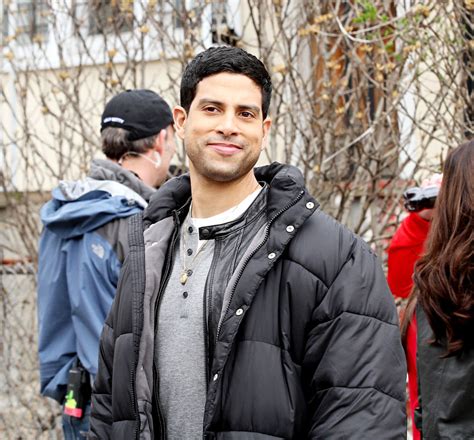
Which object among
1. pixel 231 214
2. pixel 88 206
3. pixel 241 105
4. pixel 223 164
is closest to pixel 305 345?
pixel 231 214

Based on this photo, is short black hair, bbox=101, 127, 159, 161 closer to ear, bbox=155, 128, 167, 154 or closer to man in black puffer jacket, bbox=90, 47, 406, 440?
ear, bbox=155, 128, 167, 154

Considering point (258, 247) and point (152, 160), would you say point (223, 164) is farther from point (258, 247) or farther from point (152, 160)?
point (152, 160)

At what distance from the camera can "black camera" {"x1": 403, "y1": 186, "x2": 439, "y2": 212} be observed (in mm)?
4320

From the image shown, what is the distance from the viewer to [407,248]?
14.6ft

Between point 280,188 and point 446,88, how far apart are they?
3.05m

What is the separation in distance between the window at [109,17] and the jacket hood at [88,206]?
8.07 ft

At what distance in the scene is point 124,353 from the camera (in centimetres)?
312

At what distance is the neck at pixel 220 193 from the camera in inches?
122

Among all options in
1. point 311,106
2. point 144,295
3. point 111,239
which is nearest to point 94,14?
point 311,106

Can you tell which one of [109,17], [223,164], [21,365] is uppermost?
[109,17]

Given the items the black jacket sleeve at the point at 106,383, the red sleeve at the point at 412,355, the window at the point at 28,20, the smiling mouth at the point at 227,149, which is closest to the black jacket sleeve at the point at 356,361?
the smiling mouth at the point at 227,149

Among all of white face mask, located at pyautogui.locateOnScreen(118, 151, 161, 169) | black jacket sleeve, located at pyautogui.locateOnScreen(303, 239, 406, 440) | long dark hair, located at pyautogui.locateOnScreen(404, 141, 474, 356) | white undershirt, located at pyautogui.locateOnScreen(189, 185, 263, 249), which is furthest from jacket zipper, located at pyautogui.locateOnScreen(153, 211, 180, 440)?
white face mask, located at pyautogui.locateOnScreen(118, 151, 161, 169)

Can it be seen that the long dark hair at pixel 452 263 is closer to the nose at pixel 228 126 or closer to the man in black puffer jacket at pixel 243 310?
the man in black puffer jacket at pixel 243 310

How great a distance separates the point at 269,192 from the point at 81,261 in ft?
4.82
